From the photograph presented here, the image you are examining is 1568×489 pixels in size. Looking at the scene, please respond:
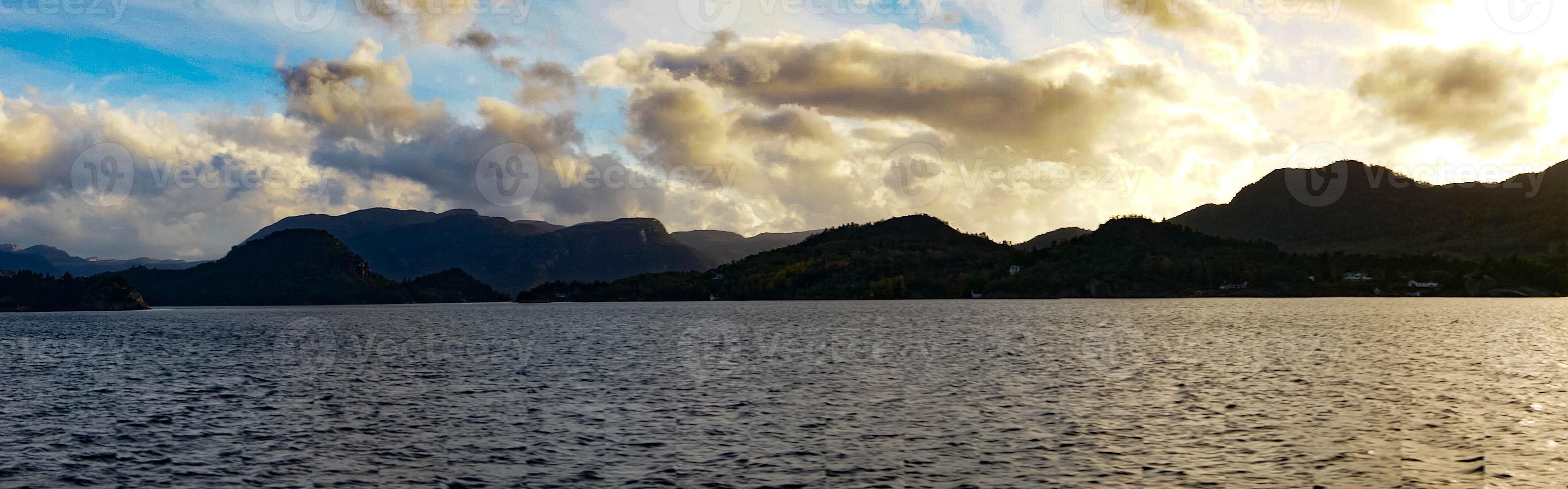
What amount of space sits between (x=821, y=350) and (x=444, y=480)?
268 ft

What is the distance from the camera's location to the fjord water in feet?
136

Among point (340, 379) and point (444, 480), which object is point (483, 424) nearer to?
point (444, 480)

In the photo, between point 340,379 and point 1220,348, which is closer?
point 340,379

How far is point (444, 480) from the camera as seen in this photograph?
41.0 meters

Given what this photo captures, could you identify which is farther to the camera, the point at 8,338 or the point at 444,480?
the point at 8,338

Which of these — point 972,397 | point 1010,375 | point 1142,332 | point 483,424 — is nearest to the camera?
point 483,424

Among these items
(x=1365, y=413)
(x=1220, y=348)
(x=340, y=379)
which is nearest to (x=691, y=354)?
(x=340, y=379)

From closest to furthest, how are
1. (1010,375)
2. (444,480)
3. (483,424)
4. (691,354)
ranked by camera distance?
(444,480)
(483,424)
(1010,375)
(691,354)

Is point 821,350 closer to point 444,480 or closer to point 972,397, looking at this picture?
point 972,397

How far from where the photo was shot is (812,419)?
5694cm

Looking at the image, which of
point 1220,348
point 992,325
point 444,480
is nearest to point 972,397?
point 444,480

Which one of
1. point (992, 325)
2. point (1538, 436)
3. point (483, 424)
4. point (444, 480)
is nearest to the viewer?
point (444, 480)

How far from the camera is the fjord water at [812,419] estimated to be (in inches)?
1631

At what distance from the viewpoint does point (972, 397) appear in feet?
218
